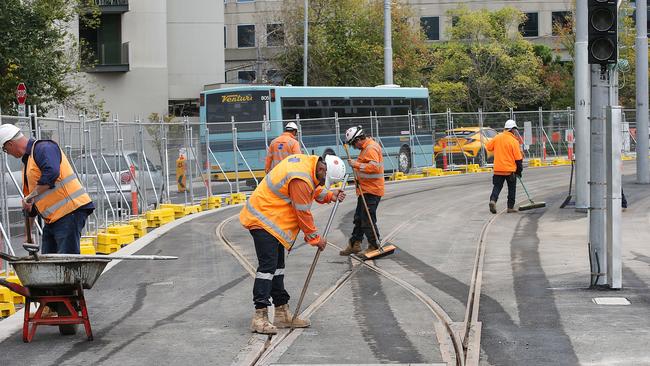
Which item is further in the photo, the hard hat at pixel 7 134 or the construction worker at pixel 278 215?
the hard hat at pixel 7 134

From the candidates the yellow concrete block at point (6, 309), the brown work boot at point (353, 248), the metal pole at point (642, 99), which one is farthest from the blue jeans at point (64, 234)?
the metal pole at point (642, 99)

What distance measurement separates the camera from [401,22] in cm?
5194

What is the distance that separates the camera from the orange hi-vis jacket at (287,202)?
30.1ft

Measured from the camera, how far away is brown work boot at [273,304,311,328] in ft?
31.4

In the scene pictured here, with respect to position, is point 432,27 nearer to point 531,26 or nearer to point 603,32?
point 531,26

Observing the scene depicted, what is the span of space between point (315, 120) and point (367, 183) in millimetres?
16111

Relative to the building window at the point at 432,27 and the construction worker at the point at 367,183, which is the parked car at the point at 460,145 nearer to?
the construction worker at the point at 367,183

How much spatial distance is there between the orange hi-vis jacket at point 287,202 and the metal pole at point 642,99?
19029 mm

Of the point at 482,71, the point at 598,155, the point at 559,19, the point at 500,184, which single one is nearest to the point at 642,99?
the point at 500,184

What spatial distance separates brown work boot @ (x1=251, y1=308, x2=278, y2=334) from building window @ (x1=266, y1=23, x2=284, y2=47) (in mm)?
46027

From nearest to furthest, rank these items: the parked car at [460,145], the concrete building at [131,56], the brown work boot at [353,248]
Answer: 1. the brown work boot at [353,248]
2. the parked car at [460,145]
3. the concrete building at [131,56]

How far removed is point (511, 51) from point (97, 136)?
40.4 m

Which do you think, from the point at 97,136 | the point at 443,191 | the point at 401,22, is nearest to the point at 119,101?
the point at 401,22

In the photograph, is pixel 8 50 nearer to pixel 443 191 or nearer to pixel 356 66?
pixel 443 191
